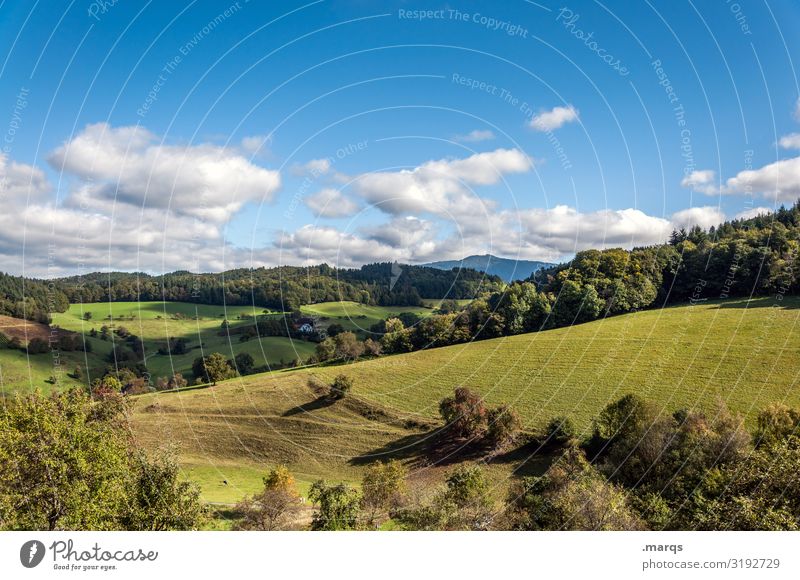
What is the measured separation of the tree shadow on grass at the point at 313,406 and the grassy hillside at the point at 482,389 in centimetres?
12

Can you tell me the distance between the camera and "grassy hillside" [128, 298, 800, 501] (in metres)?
34.0

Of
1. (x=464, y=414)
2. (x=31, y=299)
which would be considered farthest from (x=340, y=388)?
(x=31, y=299)

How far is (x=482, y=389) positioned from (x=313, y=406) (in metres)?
15.7

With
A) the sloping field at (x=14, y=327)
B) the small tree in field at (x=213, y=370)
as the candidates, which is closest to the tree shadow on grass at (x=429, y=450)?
the small tree in field at (x=213, y=370)

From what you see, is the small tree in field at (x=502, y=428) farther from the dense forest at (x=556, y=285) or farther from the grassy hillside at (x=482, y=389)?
the dense forest at (x=556, y=285)

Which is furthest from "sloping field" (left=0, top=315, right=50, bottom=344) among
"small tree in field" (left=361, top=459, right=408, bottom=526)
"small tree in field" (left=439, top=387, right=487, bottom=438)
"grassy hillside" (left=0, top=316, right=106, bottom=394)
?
"small tree in field" (left=361, top=459, right=408, bottom=526)

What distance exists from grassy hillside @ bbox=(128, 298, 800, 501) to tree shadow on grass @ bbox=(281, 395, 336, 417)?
118 mm

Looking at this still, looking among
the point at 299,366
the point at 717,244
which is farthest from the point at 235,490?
the point at 717,244

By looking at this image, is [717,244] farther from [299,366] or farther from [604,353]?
[299,366]

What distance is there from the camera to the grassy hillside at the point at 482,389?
33969 millimetres

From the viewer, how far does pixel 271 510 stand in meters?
21.8

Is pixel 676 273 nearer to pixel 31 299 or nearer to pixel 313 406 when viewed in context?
pixel 313 406

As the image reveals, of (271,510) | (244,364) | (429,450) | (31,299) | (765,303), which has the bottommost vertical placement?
(429,450)

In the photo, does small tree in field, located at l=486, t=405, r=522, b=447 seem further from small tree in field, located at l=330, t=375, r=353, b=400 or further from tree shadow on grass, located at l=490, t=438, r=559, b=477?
small tree in field, located at l=330, t=375, r=353, b=400
